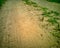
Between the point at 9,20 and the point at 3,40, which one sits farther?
the point at 9,20

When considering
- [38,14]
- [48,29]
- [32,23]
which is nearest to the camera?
[48,29]

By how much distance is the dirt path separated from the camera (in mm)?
6122

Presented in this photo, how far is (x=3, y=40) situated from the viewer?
6.44 metres

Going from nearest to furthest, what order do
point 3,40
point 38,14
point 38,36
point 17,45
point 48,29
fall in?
point 17,45
point 3,40
point 38,36
point 48,29
point 38,14

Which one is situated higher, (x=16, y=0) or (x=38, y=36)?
(x=38, y=36)

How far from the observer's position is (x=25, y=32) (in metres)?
7.32

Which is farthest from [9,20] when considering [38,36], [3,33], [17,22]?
[38,36]

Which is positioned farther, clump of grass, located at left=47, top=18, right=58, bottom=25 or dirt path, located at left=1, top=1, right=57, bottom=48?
clump of grass, located at left=47, top=18, right=58, bottom=25

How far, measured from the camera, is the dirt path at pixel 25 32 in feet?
20.1

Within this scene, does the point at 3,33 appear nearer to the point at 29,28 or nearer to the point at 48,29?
the point at 29,28

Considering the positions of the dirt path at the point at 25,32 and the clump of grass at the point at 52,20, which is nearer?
the dirt path at the point at 25,32

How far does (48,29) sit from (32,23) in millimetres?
1171

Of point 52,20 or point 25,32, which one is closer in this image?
point 25,32

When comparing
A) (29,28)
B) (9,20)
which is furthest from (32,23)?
(9,20)
